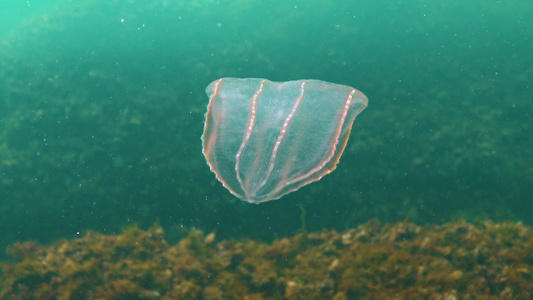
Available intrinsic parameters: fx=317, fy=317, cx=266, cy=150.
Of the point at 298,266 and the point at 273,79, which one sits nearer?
the point at 298,266

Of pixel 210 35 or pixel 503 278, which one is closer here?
pixel 503 278

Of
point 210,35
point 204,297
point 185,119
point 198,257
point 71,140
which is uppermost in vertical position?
point 210,35

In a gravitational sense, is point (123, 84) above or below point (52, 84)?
below

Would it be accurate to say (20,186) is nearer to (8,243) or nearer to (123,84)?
(8,243)

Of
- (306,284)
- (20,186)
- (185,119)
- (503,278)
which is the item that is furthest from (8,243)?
(503,278)

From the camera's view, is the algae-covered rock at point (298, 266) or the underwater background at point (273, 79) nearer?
the algae-covered rock at point (298, 266)

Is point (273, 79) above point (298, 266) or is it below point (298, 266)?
above

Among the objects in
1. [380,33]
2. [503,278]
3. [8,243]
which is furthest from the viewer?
[380,33]

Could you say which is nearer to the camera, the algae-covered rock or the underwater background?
the algae-covered rock
